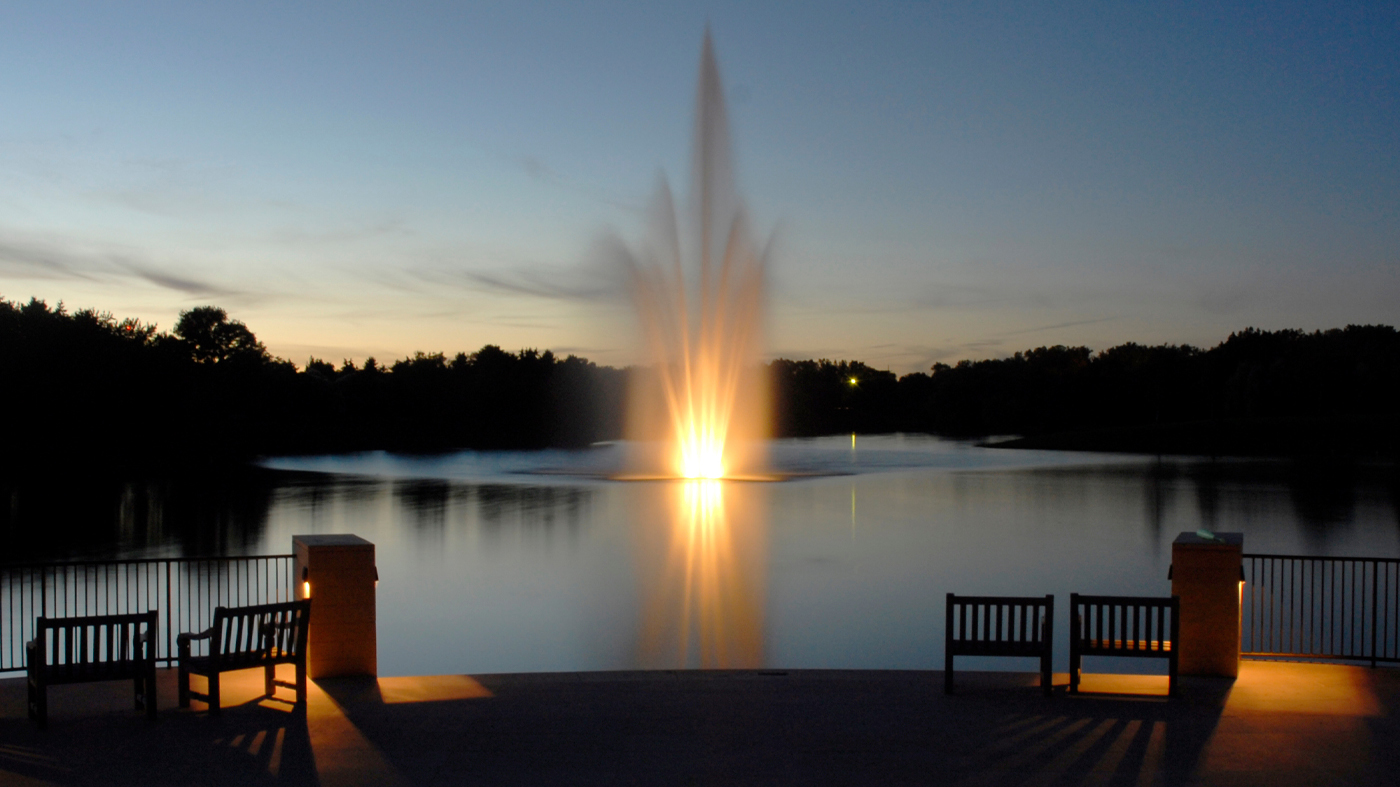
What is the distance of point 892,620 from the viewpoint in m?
21.7

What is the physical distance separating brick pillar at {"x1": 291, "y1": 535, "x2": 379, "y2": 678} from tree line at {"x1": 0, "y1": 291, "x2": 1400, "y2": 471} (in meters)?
61.3

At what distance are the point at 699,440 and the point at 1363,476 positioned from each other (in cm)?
4332

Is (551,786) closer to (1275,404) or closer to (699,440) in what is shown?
(699,440)

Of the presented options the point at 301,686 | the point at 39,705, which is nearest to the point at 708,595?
the point at 301,686

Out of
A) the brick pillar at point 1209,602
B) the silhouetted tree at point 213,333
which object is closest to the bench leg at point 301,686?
the brick pillar at point 1209,602

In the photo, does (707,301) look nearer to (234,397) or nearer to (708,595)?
(708,595)

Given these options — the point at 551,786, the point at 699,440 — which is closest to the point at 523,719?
the point at 551,786

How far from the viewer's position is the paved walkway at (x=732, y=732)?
7.45 m

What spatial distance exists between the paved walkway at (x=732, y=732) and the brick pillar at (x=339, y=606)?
0.81ft

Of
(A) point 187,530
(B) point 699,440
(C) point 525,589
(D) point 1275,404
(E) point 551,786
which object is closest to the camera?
(E) point 551,786

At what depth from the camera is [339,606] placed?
34.4 ft

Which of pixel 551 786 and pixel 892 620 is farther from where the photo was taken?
pixel 892 620

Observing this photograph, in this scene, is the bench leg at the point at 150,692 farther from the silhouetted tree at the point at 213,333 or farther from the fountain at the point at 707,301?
the silhouetted tree at the point at 213,333

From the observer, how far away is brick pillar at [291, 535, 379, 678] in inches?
412
